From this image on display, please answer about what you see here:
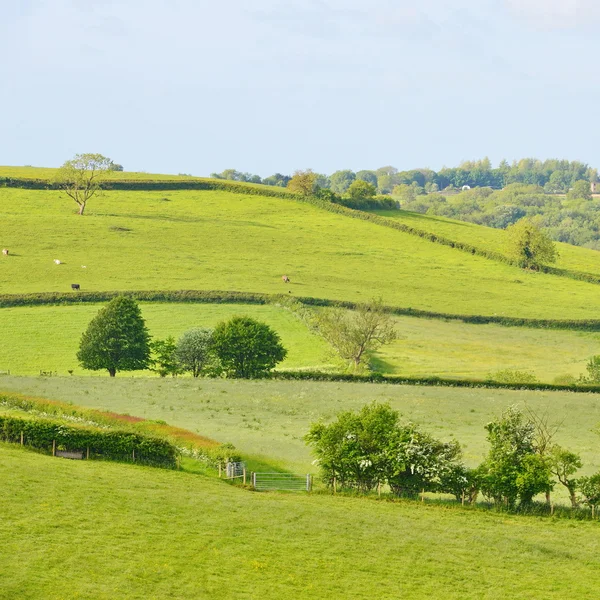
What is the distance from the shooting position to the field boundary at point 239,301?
126 metres

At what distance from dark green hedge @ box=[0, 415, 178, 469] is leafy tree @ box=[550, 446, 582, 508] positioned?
66.4ft

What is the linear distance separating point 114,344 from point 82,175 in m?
76.6

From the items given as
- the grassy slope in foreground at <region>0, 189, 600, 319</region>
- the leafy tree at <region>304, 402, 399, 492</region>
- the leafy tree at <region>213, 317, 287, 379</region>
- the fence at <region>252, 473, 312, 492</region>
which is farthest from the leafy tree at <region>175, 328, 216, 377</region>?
the fence at <region>252, 473, 312, 492</region>

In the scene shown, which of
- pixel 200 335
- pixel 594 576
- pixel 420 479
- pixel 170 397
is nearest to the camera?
pixel 594 576

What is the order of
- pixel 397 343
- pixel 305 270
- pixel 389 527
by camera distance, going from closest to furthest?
pixel 389 527 < pixel 397 343 < pixel 305 270

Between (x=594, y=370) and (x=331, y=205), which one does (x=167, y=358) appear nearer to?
(x=594, y=370)

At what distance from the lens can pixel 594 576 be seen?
154 feet

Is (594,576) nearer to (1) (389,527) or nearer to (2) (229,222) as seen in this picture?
(1) (389,527)

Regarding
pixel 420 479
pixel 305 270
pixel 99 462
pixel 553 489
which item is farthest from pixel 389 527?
pixel 305 270

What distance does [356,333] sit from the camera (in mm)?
108125

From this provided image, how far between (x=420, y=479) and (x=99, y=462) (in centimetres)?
1695

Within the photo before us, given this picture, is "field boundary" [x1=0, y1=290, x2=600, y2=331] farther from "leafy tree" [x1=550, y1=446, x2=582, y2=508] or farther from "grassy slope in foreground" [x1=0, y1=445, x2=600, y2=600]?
"leafy tree" [x1=550, y1=446, x2=582, y2=508]

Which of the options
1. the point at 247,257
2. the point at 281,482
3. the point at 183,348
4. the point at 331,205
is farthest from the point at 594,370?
the point at 331,205

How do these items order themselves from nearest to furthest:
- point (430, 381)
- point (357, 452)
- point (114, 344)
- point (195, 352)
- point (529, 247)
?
point (357, 452) < point (430, 381) < point (195, 352) < point (114, 344) < point (529, 247)
